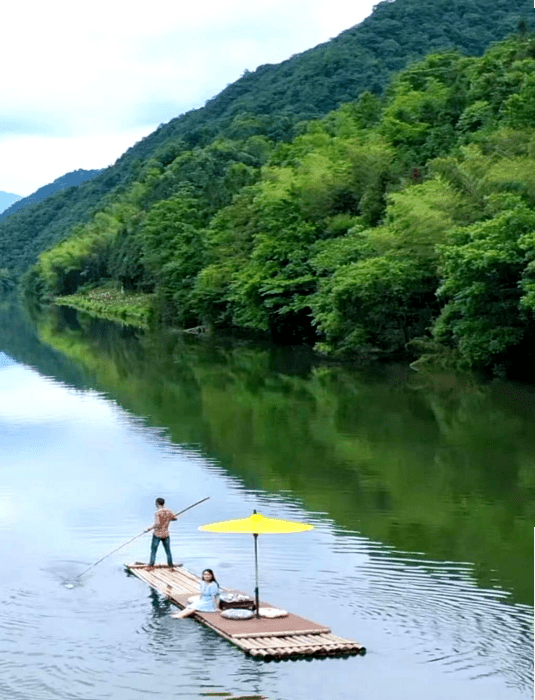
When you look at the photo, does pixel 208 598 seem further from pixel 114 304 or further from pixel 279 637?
pixel 114 304

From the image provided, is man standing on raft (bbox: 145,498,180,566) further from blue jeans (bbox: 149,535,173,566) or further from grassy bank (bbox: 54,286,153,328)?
grassy bank (bbox: 54,286,153,328)

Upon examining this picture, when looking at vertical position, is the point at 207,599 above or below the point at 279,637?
above

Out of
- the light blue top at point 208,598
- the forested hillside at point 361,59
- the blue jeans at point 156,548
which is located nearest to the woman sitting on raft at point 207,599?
the light blue top at point 208,598

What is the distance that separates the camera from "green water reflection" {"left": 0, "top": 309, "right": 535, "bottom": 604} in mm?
24688

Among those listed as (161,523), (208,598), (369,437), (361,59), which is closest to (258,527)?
(208,598)

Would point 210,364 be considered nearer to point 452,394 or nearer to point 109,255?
point 452,394

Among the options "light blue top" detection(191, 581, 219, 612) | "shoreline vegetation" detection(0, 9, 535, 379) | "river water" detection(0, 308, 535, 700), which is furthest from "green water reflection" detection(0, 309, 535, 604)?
"light blue top" detection(191, 581, 219, 612)

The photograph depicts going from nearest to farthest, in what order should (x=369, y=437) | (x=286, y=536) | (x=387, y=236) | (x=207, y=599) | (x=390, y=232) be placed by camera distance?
1. (x=207, y=599)
2. (x=286, y=536)
3. (x=369, y=437)
4. (x=387, y=236)
5. (x=390, y=232)

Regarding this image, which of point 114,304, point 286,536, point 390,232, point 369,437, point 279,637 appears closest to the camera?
point 279,637

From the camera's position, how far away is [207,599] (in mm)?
18734

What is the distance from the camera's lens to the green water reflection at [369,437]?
2469 cm

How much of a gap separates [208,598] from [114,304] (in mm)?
100562

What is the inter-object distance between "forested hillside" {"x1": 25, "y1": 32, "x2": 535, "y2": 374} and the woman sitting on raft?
2678 centimetres

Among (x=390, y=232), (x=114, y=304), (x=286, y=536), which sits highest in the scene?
(x=390, y=232)
